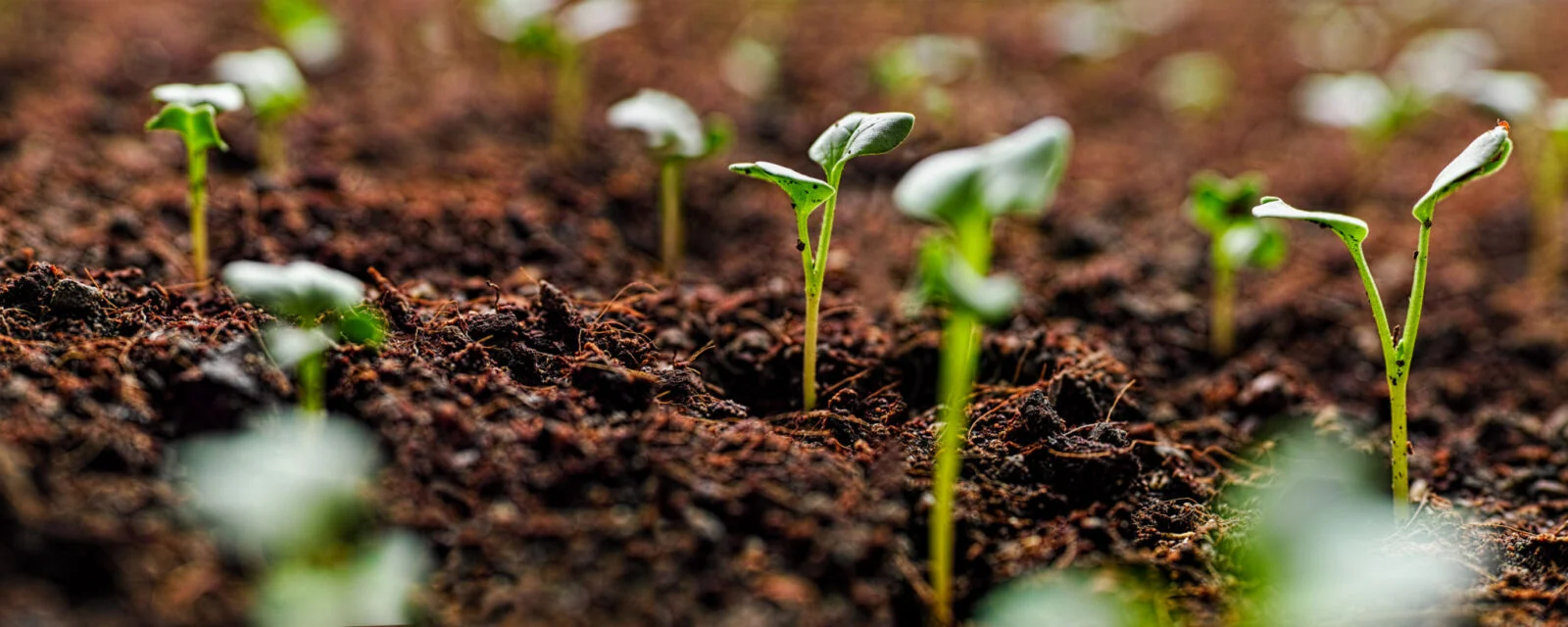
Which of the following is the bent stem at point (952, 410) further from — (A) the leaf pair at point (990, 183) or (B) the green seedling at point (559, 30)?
(B) the green seedling at point (559, 30)

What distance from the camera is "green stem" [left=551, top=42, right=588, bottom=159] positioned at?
2.86 metres

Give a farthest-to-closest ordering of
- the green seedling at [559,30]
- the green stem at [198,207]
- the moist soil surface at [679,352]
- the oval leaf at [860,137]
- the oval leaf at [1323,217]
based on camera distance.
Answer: the green seedling at [559,30]
the green stem at [198,207]
the oval leaf at [860,137]
the oval leaf at [1323,217]
the moist soil surface at [679,352]

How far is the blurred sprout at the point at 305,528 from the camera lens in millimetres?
1177

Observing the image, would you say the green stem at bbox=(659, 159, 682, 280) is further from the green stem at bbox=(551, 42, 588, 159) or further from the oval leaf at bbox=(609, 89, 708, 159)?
the green stem at bbox=(551, 42, 588, 159)

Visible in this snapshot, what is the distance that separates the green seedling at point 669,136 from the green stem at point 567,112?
0.68 meters

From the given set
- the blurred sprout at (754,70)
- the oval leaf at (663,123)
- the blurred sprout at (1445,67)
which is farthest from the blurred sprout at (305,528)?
the blurred sprout at (1445,67)

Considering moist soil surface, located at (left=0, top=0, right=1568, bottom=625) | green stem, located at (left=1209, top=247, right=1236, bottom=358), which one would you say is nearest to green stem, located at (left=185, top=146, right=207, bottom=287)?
moist soil surface, located at (left=0, top=0, right=1568, bottom=625)

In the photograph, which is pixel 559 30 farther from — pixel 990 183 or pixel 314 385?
pixel 990 183

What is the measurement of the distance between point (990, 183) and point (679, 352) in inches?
33.9

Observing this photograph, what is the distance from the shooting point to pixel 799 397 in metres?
1.83

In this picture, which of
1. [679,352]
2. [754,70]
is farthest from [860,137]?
[754,70]

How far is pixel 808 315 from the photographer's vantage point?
65.8 inches

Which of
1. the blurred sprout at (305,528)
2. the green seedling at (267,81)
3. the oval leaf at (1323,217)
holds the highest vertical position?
the green seedling at (267,81)

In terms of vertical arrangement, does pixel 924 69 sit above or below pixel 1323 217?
above
